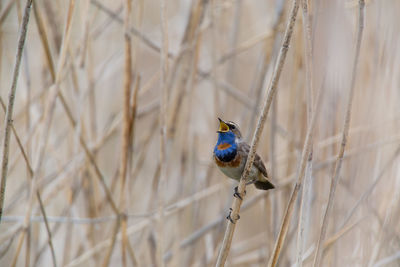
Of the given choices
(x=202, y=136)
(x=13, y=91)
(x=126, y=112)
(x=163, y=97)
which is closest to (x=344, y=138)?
(x=163, y=97)

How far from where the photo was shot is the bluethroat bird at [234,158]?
204 cm

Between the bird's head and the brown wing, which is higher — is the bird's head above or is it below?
above

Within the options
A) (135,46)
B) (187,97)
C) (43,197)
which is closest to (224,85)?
(187,97)

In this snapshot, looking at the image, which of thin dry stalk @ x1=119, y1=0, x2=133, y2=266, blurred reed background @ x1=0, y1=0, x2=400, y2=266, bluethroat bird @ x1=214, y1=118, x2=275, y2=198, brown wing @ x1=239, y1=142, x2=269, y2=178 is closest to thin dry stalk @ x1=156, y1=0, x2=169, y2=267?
blurred reed background @ x1=0, y1=0, x2=400, y2=266

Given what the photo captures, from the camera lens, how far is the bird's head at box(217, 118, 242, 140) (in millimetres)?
2078

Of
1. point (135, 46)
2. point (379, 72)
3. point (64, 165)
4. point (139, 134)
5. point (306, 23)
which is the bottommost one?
point (306, 23)

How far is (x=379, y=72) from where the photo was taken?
81.5 inches

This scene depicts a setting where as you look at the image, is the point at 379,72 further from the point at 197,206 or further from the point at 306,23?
the point at 197,206

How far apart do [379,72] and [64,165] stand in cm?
153

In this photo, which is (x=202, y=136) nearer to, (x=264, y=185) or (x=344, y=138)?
(x=264, y=185)

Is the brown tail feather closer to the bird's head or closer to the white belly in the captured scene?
the white belly

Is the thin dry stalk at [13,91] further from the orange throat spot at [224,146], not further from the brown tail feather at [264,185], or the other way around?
the brown tail feather at [264,185]

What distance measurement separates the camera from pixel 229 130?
6.88 feet

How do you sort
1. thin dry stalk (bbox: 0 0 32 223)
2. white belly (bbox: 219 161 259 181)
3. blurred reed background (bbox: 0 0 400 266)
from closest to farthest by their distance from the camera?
thin dry stalk (bbox: 0 0 32 223) → blurred reed background (bbox: 0 0 400 266) → white belly (bbox: 219 161 259 181)
